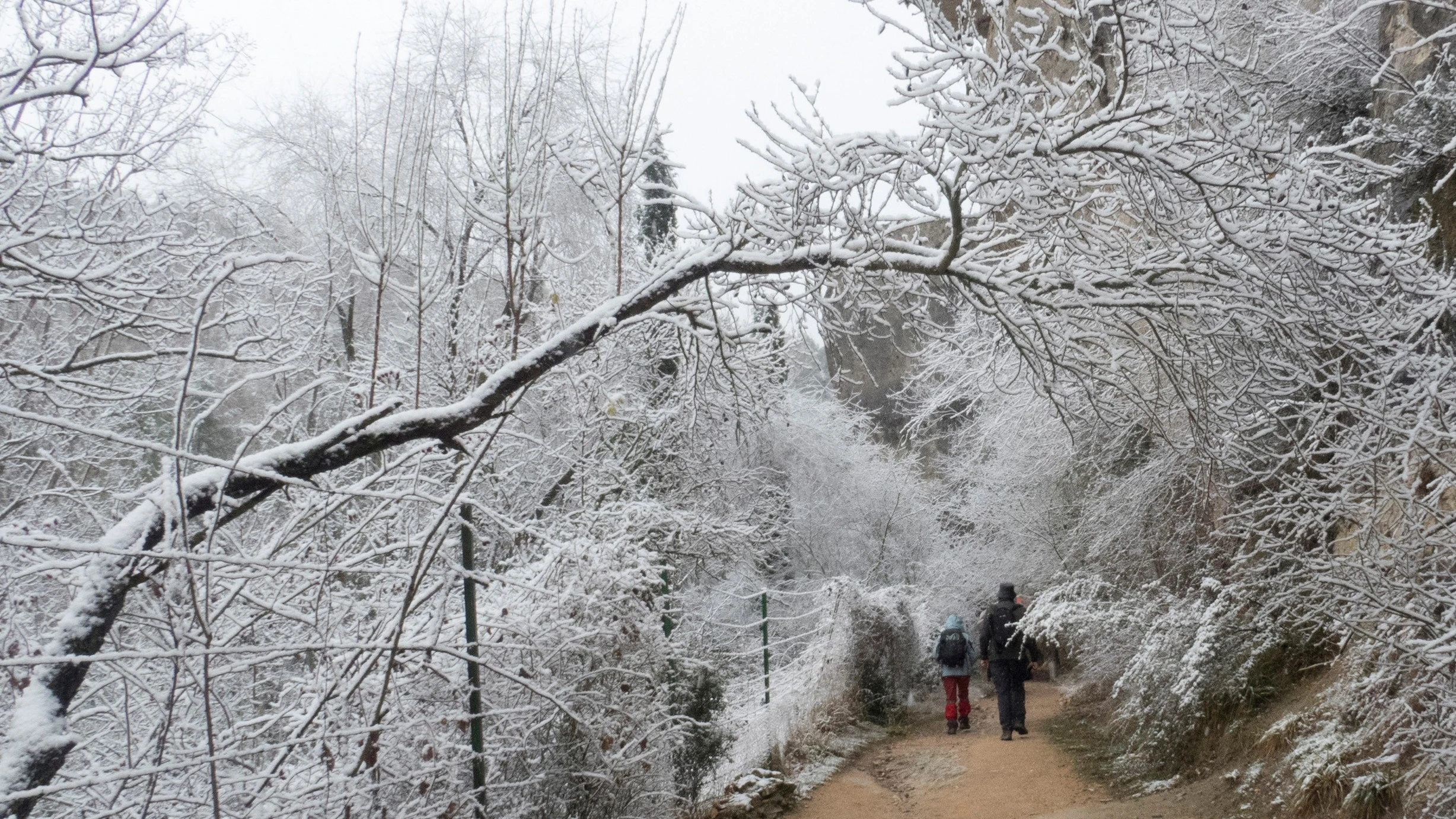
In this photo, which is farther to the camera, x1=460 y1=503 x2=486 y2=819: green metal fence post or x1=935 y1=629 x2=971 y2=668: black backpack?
x1=935 y1=629 x2=971 y2=668: black backpack

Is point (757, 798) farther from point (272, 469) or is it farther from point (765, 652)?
point (272, 469)

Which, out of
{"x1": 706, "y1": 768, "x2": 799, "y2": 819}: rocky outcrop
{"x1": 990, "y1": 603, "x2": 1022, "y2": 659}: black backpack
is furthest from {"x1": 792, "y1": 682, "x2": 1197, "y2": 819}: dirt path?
{"x1": 990, "y1": 603, "x2": 1022, "y2": 659}: black backpack

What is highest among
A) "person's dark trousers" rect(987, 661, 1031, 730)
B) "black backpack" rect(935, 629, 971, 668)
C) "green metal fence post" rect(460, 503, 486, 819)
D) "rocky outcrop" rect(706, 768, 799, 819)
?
"green metal fence post" rect(460, 503, 486, 819)

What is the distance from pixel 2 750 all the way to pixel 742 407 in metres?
4.05

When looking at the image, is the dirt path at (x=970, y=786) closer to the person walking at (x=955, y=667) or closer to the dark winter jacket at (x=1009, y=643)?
the person walking at (x=955, y=667)

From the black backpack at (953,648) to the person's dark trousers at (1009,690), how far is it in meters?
0.38

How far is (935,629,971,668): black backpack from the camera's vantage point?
11.5 m

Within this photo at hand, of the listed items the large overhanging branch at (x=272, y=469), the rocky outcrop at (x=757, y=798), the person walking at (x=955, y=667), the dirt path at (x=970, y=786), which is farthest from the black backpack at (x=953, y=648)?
the large overhanging branch at (x=272, y=469)

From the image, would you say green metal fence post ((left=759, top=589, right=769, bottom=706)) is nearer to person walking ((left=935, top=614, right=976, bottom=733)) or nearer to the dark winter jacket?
person walking ((left=935, top=614, right=976, bottom=733))

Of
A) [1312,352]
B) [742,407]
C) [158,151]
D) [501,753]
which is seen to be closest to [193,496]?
[501,753]

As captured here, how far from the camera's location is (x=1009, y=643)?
1063cm

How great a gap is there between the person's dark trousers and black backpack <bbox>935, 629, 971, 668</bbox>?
38 centimetres

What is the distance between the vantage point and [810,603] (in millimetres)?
16906

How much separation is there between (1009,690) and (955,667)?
0.74 metres
